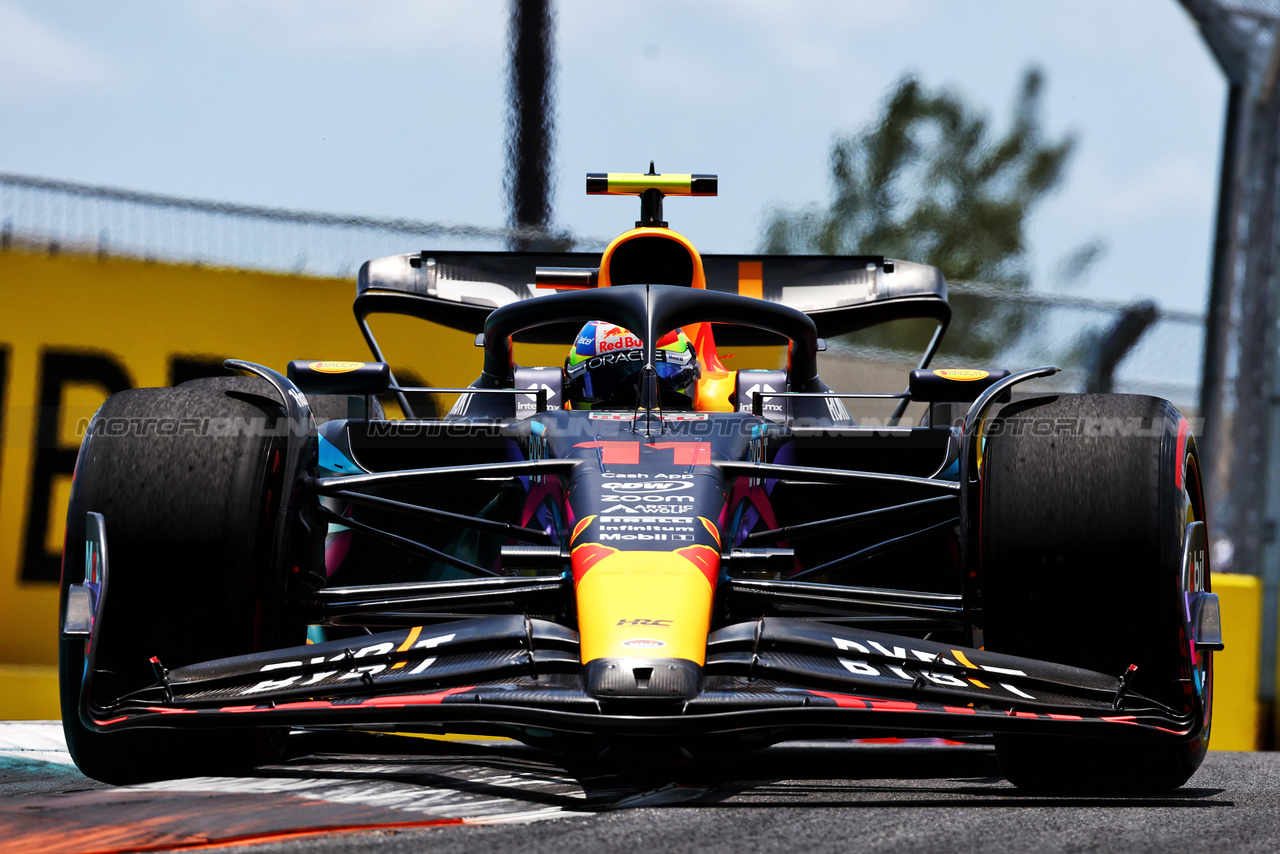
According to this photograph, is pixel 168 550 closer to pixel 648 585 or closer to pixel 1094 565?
pixel 648 585

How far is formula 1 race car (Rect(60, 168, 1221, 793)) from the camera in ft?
8.32

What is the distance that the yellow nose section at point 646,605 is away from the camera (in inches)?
101

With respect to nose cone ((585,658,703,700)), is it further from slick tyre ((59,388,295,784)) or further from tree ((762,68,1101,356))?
tree ((762,68,1101,356))

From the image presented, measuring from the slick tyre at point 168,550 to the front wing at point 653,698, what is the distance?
0.21m

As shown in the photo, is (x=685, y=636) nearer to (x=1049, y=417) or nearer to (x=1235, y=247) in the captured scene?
(x=1049, y=417)

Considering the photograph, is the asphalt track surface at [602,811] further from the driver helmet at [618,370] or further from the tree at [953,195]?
the tree at [953,195]

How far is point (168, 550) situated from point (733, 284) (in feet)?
10.5

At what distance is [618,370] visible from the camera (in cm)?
400

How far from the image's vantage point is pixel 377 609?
124 inches

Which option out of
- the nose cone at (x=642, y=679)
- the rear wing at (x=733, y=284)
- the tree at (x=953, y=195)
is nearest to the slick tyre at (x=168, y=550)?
the nose cone at (x=642, y=679)

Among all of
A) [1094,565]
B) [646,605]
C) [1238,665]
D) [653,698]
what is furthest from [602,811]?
[1238,665]

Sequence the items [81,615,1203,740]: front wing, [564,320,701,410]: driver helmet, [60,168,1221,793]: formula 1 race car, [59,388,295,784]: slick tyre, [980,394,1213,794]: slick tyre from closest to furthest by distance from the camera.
Result: [81,615,1203,740]: front wing
[60,168,1221,793]: formula 1 race car
[980,394,1213,794]: slick tyre
[59,388,295,784]: slick tyre
[564,320,701,410]: driver helmet

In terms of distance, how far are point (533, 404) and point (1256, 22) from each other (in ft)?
12.5

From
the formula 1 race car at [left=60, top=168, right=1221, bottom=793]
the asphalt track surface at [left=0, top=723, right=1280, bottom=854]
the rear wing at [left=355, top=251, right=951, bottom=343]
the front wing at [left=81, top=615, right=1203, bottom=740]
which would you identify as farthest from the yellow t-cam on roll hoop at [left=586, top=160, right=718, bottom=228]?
the front wing at [left=81, top=615, right=1203, bottom=740]
